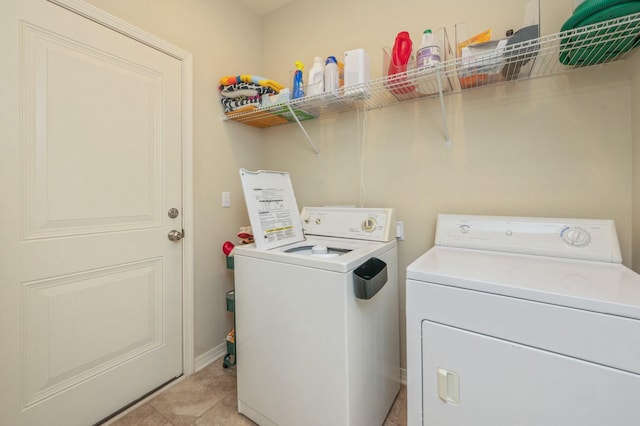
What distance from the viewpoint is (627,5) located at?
2.99ft

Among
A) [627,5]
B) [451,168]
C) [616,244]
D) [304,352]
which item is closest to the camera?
[627,5]

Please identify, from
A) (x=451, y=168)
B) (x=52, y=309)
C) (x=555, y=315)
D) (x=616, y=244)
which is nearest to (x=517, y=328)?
(x=555, y=315)

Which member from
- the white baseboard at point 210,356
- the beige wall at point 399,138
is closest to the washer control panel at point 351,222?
the beige wall at point 399,138

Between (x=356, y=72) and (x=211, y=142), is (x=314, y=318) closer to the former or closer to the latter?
(x=356, y=72)

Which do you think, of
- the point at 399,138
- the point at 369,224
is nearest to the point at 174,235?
the point at 369,224

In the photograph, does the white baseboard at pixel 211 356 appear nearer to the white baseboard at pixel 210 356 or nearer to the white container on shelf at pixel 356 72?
the white baseboard at pixel 210 356

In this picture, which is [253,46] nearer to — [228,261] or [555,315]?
[228,261]

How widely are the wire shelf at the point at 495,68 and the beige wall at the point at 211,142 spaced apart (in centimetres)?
34

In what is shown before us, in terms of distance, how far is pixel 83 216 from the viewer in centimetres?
137

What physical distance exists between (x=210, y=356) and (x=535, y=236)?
2.13 m

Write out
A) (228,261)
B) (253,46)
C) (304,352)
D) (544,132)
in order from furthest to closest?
(253,46) < (228,261) < (544,132) < (304,352)

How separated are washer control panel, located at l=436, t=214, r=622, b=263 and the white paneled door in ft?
5.55

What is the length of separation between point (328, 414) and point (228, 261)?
1.14 meters

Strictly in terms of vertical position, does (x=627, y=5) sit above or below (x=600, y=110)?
above
